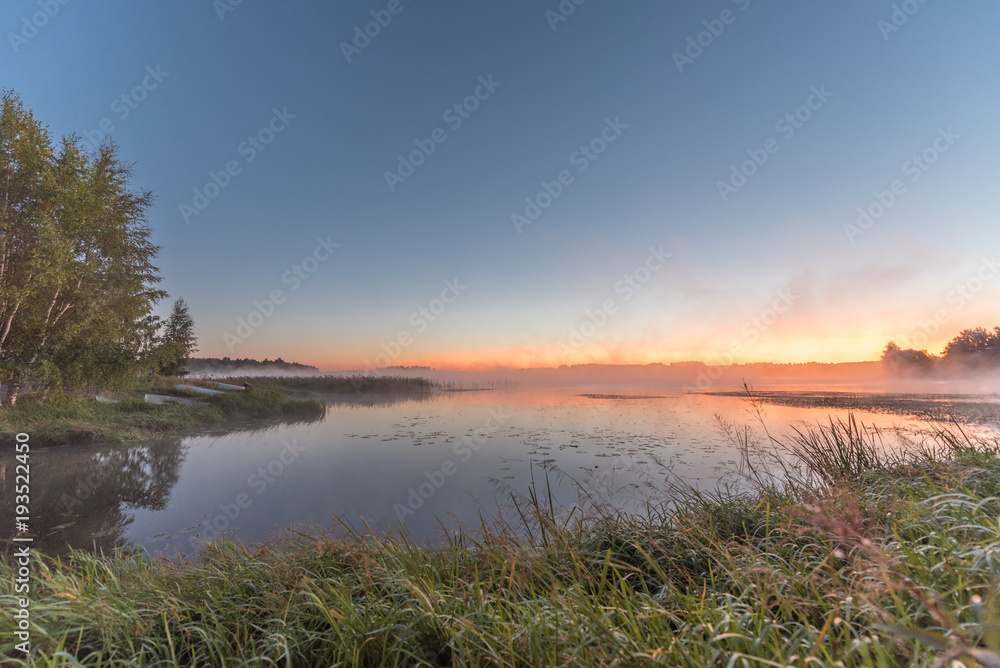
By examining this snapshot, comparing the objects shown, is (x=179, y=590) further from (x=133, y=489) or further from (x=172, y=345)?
(x=172, y=345)

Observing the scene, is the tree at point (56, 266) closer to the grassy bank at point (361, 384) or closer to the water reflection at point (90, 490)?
the water reflection at point (90, 490)

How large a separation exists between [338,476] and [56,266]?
425 inches

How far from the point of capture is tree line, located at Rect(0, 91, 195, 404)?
1186 centimetres

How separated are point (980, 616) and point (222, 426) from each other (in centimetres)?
1954

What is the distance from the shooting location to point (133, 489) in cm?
777

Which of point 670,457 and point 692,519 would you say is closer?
point 692,519

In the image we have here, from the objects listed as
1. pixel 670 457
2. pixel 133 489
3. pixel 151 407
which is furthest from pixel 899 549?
pixel 151 407

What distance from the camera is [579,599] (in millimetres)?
2176

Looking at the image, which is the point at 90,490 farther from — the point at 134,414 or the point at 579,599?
the point at 579,599

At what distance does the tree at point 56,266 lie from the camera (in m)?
11.8

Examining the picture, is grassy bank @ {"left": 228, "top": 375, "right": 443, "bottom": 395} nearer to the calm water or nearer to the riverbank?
the riverbank

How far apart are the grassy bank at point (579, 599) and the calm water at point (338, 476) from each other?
736 millimetres

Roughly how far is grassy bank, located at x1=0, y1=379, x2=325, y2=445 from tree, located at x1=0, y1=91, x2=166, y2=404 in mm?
994

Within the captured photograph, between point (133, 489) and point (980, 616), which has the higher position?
point (980, 616)
